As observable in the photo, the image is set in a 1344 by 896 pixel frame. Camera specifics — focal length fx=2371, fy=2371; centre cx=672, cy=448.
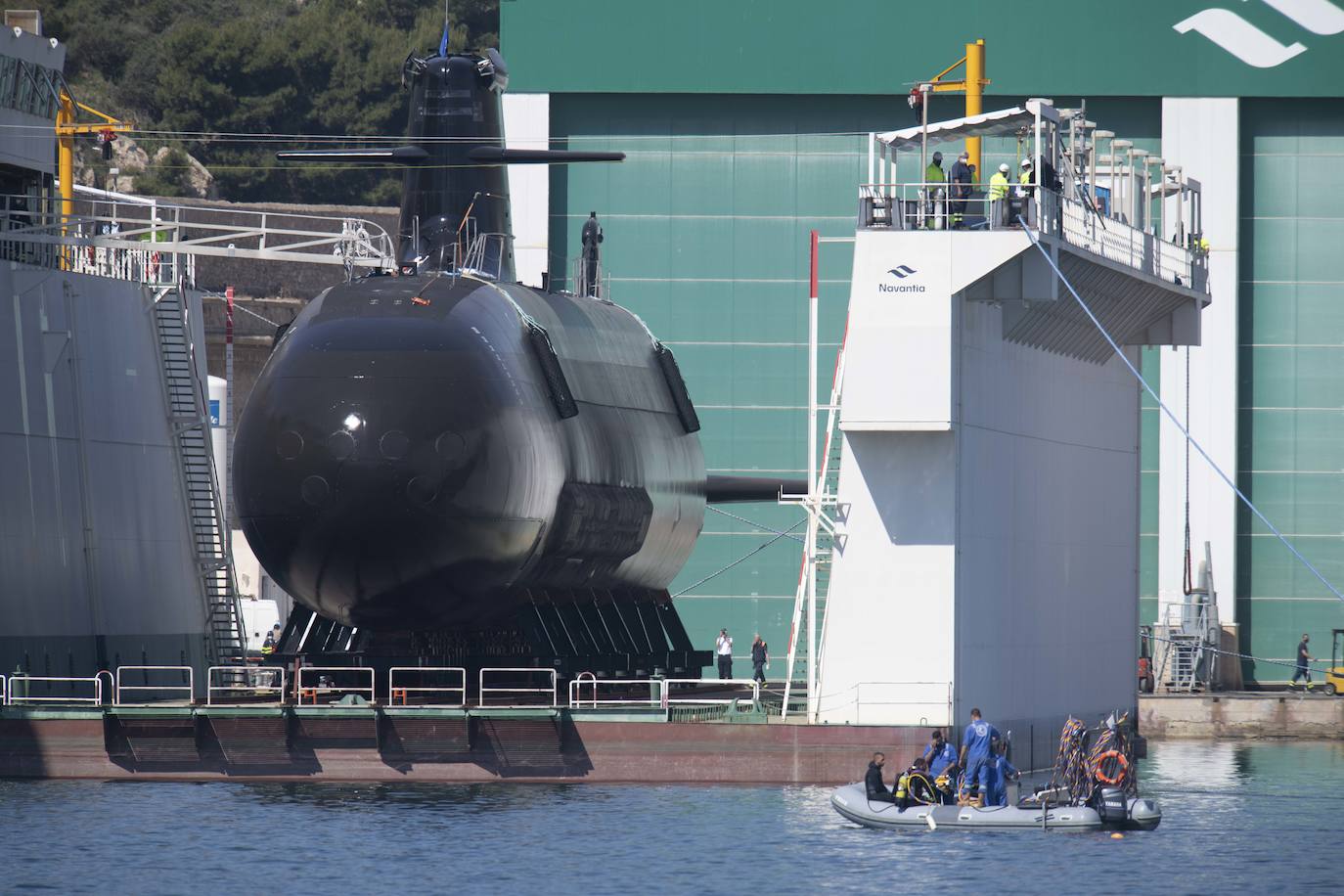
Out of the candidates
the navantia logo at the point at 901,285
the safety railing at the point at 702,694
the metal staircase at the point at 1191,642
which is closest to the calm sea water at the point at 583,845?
the safety railing at the point at 702,694

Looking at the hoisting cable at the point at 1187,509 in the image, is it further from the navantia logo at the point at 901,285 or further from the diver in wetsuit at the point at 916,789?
the diver in wetsuit at the point at 916,789

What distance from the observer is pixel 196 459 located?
162 ft

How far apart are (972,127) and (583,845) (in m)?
14.6

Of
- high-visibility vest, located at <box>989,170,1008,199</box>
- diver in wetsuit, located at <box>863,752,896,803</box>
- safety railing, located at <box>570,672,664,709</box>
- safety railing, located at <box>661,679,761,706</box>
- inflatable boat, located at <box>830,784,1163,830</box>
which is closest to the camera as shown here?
inflatable boat, located at <box>830,784,1163,830</box>

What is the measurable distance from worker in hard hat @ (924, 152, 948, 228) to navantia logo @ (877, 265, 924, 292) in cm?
116

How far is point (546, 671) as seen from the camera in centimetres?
3791

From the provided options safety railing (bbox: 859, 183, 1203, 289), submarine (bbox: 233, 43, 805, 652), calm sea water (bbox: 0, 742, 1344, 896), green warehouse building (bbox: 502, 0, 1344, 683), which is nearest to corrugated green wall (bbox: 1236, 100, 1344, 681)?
green warehouse building (bbox: 502, 0, 1344, 683)

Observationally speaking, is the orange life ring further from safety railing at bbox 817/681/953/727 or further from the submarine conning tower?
the submarine conning tower

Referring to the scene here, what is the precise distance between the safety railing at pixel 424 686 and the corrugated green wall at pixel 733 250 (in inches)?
844

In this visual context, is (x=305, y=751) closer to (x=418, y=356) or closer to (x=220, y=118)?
(x=418, y=356)

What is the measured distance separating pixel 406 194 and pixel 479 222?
143 cm

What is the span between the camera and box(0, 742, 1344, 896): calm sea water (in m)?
28.5

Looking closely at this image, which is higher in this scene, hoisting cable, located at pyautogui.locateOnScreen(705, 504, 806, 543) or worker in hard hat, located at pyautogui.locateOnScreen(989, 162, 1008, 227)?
worker in hard hat, located at pyautogui.locateOnScreen(989, 162, 1008, 227)

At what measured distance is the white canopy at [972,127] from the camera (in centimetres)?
3803
